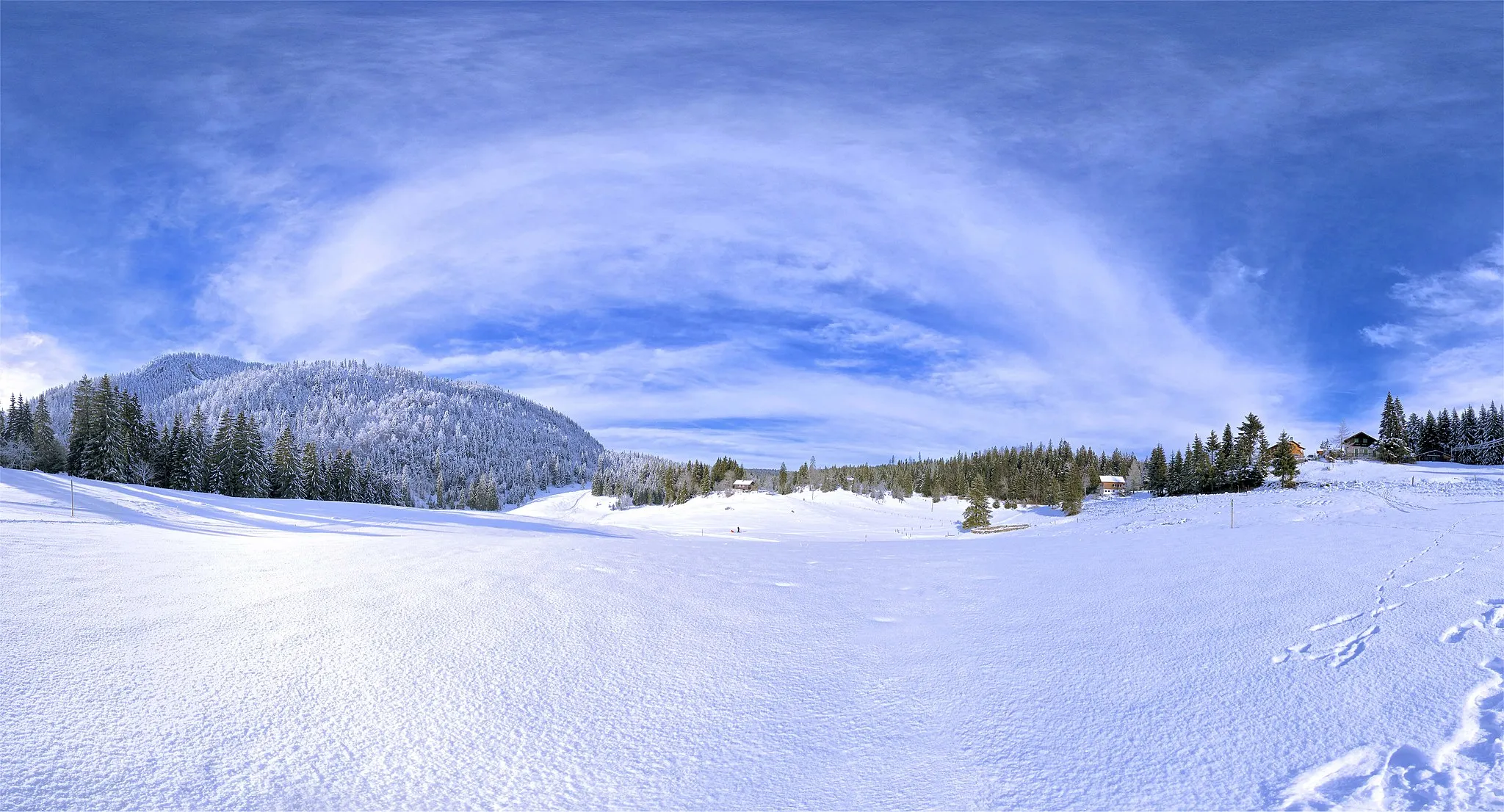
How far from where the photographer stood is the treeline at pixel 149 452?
165 feet

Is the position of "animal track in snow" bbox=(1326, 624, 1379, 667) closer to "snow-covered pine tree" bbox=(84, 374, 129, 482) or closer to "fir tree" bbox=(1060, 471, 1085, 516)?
"snow-covered pine tree" bbox=(84, 374, 129, 482)

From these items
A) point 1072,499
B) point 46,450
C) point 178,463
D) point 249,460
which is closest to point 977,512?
point 1072,499

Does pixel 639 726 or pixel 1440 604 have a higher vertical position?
pixel 1440 604

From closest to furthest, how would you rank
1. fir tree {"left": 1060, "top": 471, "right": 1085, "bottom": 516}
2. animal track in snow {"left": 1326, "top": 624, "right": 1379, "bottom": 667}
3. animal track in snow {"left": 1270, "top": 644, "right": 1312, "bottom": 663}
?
animal track in snow {"left": 1326, "top": 624, "right": 1379, "bottom": 667} → animal track in snow {"left": 1270, "top": 644, "right": 1312, "bottom": 663} → fir tree {"left": 1060, "top": 471, "right": 1085, "bottom": 516}

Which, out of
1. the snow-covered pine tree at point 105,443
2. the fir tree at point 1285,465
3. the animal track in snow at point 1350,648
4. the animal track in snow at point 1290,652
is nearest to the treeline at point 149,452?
the snow-covered pine tree at point 105,443

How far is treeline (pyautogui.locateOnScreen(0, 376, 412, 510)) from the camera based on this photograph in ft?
165

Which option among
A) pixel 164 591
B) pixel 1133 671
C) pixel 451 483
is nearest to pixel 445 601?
pixel 164 591

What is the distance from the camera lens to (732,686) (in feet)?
17.7

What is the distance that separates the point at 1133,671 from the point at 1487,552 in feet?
28.1

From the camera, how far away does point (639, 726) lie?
4660 millimetres

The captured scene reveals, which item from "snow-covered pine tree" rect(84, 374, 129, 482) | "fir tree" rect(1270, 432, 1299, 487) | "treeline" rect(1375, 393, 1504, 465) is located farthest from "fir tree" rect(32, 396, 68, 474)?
"treeline" rect(1375, 393, 1504, 465)

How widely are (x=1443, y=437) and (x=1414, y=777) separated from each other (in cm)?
11051

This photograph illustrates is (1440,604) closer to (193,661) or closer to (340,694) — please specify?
(340,694)

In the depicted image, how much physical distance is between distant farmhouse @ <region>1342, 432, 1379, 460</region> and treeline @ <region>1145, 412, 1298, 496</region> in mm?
20332
